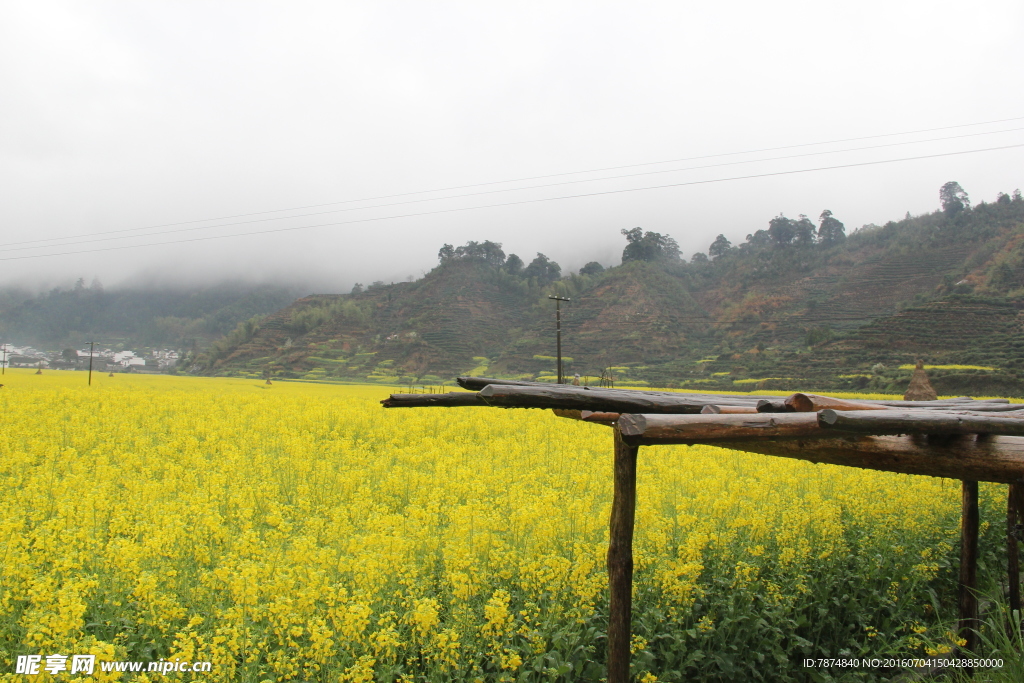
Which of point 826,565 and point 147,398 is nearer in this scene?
point 826,565

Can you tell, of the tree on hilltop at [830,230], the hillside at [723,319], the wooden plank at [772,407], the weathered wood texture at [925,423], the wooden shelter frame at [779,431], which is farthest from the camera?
the tree on hilltop at [830,230]

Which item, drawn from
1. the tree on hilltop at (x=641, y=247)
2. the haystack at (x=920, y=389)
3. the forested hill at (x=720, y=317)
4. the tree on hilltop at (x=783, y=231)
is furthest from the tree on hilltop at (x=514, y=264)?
the haystack at (x=920, y=389)

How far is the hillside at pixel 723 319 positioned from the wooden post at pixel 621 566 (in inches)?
1324

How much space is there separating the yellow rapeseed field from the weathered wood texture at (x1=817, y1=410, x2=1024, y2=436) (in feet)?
6.75

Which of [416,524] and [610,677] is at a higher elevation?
[416,524]

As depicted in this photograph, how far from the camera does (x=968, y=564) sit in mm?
4418

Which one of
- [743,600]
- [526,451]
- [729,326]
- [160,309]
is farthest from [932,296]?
[160,309]

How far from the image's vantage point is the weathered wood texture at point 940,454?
2416 millimetres

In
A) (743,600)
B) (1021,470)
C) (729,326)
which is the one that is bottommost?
(743,600)

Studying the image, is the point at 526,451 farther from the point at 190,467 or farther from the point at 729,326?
the point at 729,326

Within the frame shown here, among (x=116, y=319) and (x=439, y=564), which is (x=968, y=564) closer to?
(x=439, y=564)

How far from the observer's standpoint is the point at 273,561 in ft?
12.7

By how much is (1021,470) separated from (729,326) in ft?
203

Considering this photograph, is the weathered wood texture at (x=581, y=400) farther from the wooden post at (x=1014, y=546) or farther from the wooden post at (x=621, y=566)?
the wooden post at (x=1014, y=546)
